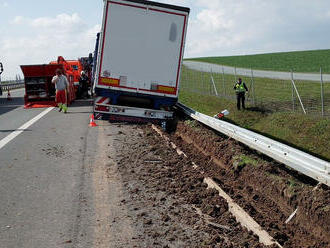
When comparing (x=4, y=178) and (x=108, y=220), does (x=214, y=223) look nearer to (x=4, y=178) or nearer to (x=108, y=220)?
(x=108, y=220)

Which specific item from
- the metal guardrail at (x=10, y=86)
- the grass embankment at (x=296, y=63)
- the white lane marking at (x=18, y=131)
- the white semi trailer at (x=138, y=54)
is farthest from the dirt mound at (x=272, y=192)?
the grass embankment at (x=296, y=63)

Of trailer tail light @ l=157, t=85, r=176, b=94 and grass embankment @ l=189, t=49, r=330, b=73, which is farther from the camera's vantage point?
grass embankment @ l=189, t=49, r=330, b=73

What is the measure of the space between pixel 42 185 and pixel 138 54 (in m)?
6.40

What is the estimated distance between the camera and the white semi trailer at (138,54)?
460 inches

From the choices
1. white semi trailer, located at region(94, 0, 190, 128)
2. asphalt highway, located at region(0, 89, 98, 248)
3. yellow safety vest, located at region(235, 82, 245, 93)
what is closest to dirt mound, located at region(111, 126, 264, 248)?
asphalt highway, located at region(0, 89, 98, 248)

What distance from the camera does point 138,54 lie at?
1196 centimetres

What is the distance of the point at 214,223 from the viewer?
4832 millimetres

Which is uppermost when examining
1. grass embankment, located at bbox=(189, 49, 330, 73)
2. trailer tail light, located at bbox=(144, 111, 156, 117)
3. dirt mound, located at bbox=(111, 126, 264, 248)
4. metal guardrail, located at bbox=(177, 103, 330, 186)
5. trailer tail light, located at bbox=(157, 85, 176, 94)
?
grass embankment, located at bbox=(189, 49, 330, 73)

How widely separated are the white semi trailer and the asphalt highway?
1.55 metres

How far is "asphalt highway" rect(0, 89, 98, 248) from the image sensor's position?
461cm

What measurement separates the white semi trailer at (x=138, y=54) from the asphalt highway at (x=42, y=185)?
5.09 feet

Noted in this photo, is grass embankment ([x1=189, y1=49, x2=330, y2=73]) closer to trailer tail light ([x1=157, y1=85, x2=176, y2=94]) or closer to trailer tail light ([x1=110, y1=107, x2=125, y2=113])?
trailer tail light ([x1=157, y1=85, x2=176, y2=94])

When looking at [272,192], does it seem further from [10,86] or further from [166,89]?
[10,86]

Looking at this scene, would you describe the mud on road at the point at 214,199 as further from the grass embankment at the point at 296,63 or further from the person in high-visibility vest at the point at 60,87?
the grass embankment at the point at 296,63
